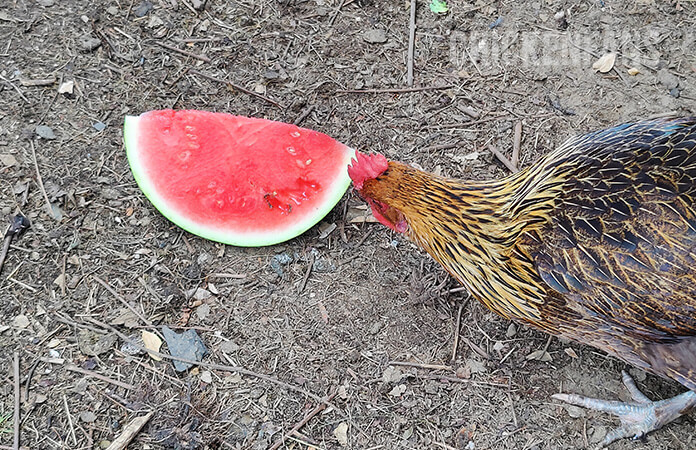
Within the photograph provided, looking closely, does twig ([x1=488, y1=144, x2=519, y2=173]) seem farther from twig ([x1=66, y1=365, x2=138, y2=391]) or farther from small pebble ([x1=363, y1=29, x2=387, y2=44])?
twig ([x1=66, y1=365, x2=138, y2=391])

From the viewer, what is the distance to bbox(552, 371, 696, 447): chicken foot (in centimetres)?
287

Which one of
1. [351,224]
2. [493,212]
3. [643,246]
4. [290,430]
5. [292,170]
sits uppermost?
[643,246]

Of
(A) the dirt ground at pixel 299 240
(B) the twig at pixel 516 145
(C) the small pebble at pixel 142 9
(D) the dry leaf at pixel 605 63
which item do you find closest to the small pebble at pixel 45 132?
(A) the dirt ground at pixel 299 240

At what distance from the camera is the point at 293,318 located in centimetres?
321

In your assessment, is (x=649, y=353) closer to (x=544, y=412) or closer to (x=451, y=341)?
(x=544, y=412)

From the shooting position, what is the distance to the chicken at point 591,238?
2355mm

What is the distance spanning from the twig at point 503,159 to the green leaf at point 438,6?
1.22 metres

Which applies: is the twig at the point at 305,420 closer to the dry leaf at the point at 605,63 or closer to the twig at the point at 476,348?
the twig at the point at 476,348

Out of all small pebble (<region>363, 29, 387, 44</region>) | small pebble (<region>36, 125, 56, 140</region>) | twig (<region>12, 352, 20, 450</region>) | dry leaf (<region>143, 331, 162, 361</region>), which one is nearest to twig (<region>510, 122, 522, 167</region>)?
small pebble (<region>363, 29, 387, 44</region>)

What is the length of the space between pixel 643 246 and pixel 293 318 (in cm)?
175

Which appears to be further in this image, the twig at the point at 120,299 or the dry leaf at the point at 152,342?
the twig at the point at 120,299

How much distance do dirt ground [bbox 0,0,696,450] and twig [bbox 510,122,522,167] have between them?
0.14ft

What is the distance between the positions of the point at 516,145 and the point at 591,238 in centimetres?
144

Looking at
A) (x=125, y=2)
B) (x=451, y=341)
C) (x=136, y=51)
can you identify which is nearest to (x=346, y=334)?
(x=451, y=341)
